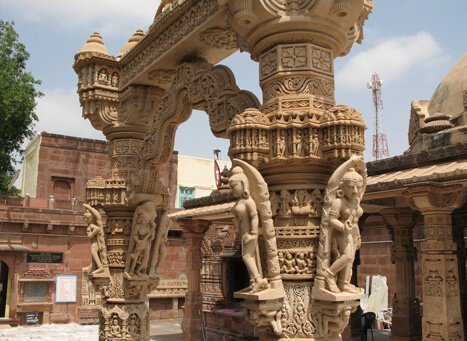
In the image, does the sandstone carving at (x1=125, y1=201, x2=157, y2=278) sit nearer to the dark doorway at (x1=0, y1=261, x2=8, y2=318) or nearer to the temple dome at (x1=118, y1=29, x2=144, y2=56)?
the temple dome at (x1=118, y1=29, x2=144, y2=56)

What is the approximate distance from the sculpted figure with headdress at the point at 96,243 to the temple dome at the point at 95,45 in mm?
2032

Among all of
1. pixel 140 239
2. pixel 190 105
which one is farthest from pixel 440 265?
pixel 190 105

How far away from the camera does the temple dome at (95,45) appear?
21.1ft

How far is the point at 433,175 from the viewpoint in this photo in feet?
22.6

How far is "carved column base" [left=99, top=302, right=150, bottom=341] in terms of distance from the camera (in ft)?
19.3

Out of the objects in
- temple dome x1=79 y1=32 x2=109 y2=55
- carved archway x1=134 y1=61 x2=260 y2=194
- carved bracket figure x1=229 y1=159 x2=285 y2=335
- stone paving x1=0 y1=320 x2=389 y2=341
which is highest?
temple dome x1=79 y1=32 x2=109 y2=55

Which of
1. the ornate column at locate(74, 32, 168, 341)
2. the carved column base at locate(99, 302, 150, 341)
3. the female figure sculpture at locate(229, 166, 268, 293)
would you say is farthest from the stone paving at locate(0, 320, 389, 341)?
the female figure sculpture at locate(229, 166, 268, 293)

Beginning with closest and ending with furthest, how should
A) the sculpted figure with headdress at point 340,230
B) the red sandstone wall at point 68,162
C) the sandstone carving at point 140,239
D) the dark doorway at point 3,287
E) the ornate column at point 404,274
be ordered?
the sculpted figure with headdress at point 340,230 → the sandstone carving at point 140,239 → the ornate column at point 404,274 → the dark doorway at point 3,287 → the red sandstone wall at point 68,162

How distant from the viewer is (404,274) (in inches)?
421

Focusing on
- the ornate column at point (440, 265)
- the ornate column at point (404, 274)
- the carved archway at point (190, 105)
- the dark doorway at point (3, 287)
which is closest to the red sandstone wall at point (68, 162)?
the dark doorway at point (3, 287)

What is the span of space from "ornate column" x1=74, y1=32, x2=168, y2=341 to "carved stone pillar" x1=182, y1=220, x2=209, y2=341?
658 cm

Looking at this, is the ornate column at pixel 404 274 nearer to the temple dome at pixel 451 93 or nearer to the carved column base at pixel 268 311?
the temple dome at pixel 451 93

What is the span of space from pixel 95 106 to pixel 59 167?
1708 centimetres

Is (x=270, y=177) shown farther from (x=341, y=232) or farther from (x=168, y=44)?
(x=168, y=44)
